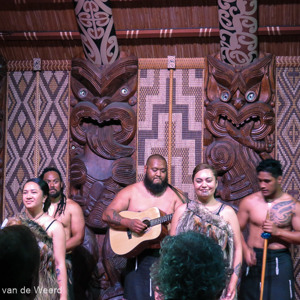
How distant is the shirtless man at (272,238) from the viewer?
473 cm

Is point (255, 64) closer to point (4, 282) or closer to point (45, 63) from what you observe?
point (45, 63)

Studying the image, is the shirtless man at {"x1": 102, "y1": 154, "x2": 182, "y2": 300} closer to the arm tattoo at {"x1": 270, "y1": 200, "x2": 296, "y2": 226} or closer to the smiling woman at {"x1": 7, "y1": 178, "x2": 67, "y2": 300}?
the arm tattoo at {"x1": 270, "y1": 200, "x2": 296, "y2": 226}

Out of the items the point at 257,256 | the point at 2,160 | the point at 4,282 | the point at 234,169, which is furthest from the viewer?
the point at 2,160

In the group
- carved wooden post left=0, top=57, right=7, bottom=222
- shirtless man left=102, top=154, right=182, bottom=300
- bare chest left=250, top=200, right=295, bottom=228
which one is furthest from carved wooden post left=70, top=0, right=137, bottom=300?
bare chest left=250, top=200, right=295, bottom=228

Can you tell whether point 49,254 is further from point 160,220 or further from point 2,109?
point 2,109

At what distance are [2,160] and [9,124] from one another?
44 centimetres

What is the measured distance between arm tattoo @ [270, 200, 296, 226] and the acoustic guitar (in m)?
0.92

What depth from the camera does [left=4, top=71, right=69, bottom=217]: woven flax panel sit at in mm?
6535

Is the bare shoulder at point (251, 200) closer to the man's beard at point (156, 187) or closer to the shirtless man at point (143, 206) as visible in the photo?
the shirtless man at point (143, 206)

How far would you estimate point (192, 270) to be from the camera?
1.95 m

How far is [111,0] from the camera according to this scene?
610 cm

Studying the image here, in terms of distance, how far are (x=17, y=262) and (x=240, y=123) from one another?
4.47 meters

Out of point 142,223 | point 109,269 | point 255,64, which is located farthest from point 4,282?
point 255,64

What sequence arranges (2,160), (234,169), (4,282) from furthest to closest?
(2,160) → (234,169) → (4,282)
